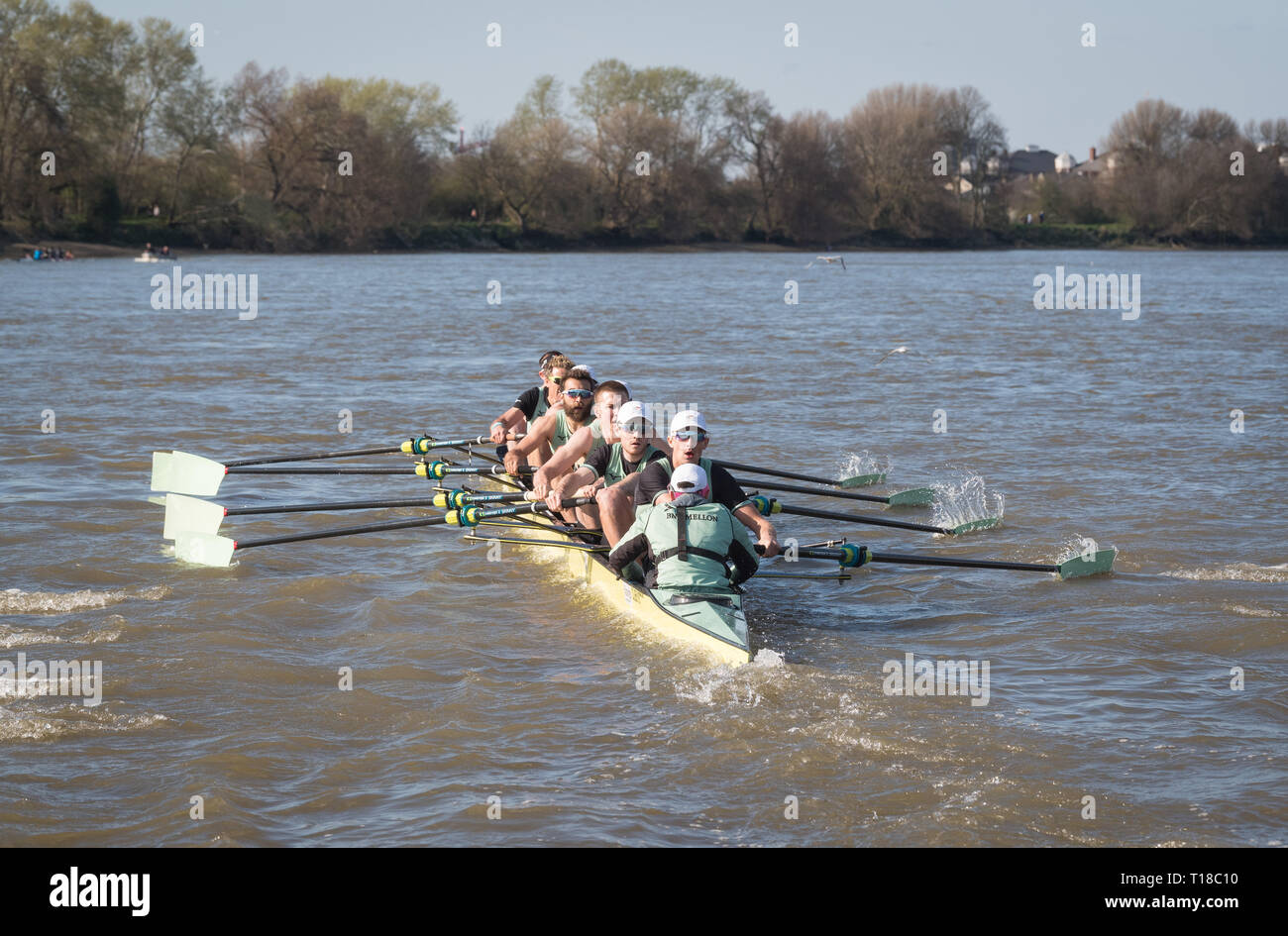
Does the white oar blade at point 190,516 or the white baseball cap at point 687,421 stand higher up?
the white baseball cap at point 687,421

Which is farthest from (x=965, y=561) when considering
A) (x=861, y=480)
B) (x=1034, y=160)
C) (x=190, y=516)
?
(x=1034, y=160)

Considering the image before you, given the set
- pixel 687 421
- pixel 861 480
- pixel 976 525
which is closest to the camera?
pixel 687 421

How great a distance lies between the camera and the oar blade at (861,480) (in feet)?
42.5

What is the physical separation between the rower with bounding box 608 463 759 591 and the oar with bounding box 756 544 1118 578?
0.33m

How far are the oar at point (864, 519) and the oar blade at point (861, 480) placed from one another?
5.04ft

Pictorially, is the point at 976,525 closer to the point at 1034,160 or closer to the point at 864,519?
the point at 864,519

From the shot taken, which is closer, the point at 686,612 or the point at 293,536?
the point at 686,612

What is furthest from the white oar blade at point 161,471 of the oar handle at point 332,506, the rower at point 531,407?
the rower at point 531,407

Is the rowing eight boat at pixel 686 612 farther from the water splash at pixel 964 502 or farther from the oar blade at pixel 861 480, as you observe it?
the oar blade at pixel 861 480

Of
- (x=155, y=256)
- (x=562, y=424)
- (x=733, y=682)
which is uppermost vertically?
(x=155, y=256)

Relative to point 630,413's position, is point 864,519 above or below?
below

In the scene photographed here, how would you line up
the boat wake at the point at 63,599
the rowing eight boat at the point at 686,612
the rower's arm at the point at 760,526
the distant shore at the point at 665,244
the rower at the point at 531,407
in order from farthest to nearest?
the distant shore at the point at 665,244
the rower at the point at 531,407
the boat wake at the point at 63,599
the rower's arm at the point at 760,526
the rowing eight boat at the point at 686,612

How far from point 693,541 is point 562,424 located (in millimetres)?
3047

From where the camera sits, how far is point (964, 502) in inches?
480
